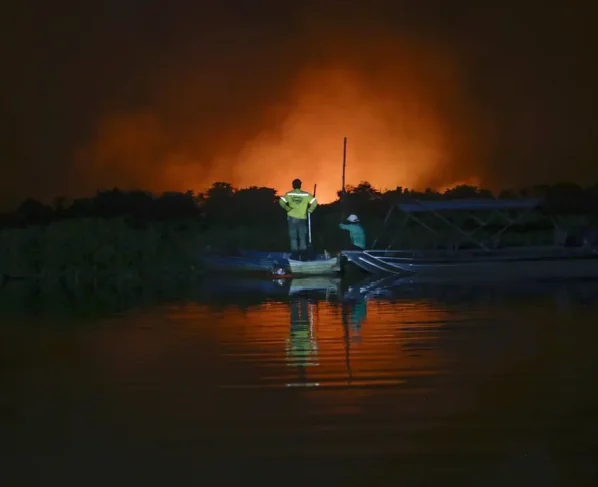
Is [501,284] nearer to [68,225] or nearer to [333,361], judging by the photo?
[333,361]

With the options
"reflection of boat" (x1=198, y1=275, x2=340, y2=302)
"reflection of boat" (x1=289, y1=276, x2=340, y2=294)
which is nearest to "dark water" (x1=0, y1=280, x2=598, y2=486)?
"reflection of boat" (x1=198, y1=275, x2=340, y2=302)

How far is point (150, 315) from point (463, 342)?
15.8ft

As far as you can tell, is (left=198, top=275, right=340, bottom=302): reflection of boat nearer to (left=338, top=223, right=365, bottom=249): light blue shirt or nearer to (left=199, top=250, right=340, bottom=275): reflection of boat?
(left=199, top=250, right=340, bottom=275): reflection of boat

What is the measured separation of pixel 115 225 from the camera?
22844 millimetres

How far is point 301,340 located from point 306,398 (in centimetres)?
274

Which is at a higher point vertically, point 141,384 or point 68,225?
point 68,225

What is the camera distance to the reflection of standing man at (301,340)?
24.2 ft

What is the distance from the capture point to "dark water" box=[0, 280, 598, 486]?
4355 millimetres

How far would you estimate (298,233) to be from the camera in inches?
745

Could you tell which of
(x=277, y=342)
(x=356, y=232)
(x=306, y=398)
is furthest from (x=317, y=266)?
(x=306, y=398)

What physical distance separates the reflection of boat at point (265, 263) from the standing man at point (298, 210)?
257 millimetres

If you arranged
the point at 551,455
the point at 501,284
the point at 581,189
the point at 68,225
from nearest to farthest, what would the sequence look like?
the point at 551,455 → the point at 501,284 → the point at 68,225 → the point at 581,189

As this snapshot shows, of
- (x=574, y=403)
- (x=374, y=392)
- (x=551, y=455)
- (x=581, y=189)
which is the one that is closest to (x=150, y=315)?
(x=374, y=392)

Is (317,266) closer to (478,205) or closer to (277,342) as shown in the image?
(478,205)
